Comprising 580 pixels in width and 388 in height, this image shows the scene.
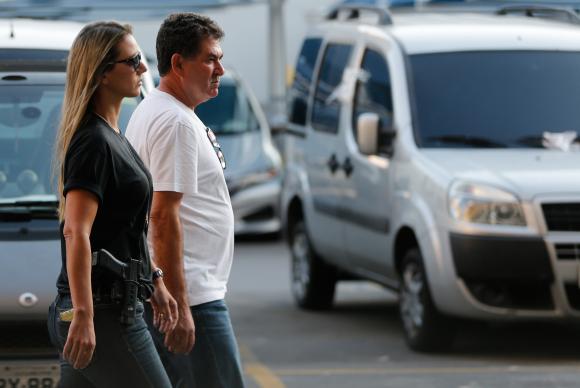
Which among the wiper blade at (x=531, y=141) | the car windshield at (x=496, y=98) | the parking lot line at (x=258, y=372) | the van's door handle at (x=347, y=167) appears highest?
the car windshield at (x=496, y=98)

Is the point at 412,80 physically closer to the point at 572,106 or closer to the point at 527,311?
the point at 572,106

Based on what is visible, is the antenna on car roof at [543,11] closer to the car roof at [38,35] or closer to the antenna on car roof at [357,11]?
the antenna on car roof at [357,11]

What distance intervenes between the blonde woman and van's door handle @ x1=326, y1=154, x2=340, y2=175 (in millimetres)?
6671

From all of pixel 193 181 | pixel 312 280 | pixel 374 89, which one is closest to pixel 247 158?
pixel 312 280

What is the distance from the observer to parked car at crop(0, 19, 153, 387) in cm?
650

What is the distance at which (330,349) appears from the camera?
10.1 metres

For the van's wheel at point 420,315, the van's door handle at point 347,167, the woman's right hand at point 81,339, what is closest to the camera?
the woman's right hand at point 81,339

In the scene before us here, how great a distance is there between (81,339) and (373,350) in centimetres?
582

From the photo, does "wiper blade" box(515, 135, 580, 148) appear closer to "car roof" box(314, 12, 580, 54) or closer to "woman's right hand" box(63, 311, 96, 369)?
"car roof" box(314, 12, 580, 54)

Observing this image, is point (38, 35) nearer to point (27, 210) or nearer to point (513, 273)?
point (27, 210)

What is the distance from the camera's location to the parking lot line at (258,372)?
345 inches

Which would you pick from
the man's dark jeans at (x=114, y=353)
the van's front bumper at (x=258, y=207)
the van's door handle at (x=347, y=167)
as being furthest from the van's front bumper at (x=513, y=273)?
the van's front bumper at (x=258, y=207)

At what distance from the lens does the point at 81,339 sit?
4.36m

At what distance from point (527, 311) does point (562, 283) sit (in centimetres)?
26
